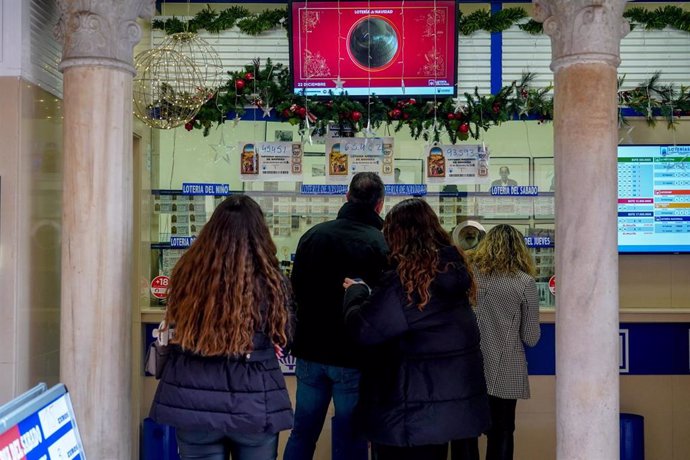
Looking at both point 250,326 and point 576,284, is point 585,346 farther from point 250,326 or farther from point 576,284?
point 250,326

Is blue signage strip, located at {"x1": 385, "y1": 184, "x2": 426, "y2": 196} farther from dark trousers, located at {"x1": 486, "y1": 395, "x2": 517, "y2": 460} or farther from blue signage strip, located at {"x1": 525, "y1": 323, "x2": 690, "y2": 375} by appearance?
dark trousers, located at {"x1": 486, "y1": 395, "x2": 517, "y2": 460}

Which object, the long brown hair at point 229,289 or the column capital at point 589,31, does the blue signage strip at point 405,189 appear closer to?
the column capital at point 589,31

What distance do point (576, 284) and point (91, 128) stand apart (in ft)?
8.40

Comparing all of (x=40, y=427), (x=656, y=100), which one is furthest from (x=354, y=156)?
(x=40, y=427)

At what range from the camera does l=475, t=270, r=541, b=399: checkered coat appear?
17.0 feet

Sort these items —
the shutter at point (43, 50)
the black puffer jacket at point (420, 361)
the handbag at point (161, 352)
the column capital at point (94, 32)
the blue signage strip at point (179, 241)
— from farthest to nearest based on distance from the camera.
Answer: the blue signage strip at point (179, 241)
the shutter at point (43, 50)
the column capital at point (94, 32)
the black puffer jacket at point (420, 361)
the handbag at point (161, 352)

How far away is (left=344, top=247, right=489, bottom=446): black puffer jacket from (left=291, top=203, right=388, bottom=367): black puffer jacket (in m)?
0.63

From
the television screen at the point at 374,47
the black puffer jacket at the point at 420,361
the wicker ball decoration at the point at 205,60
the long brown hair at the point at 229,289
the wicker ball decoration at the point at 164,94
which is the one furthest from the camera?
the wicker ball decoration at the point at 205,60

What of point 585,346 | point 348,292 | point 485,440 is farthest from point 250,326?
point 485,440

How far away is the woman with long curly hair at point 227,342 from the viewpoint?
3303 millimetres

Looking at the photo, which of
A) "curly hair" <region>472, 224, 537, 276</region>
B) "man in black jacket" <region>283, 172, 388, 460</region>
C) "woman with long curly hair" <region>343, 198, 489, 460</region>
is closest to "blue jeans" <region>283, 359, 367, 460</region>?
"man in black jacket" <region>283, 172, 388, 460</region>

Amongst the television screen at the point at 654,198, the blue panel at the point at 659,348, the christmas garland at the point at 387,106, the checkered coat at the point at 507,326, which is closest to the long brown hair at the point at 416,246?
the checkered coat at the point at 507,326

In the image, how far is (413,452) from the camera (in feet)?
12.3

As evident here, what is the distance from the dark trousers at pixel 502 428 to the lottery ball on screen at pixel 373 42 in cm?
245
